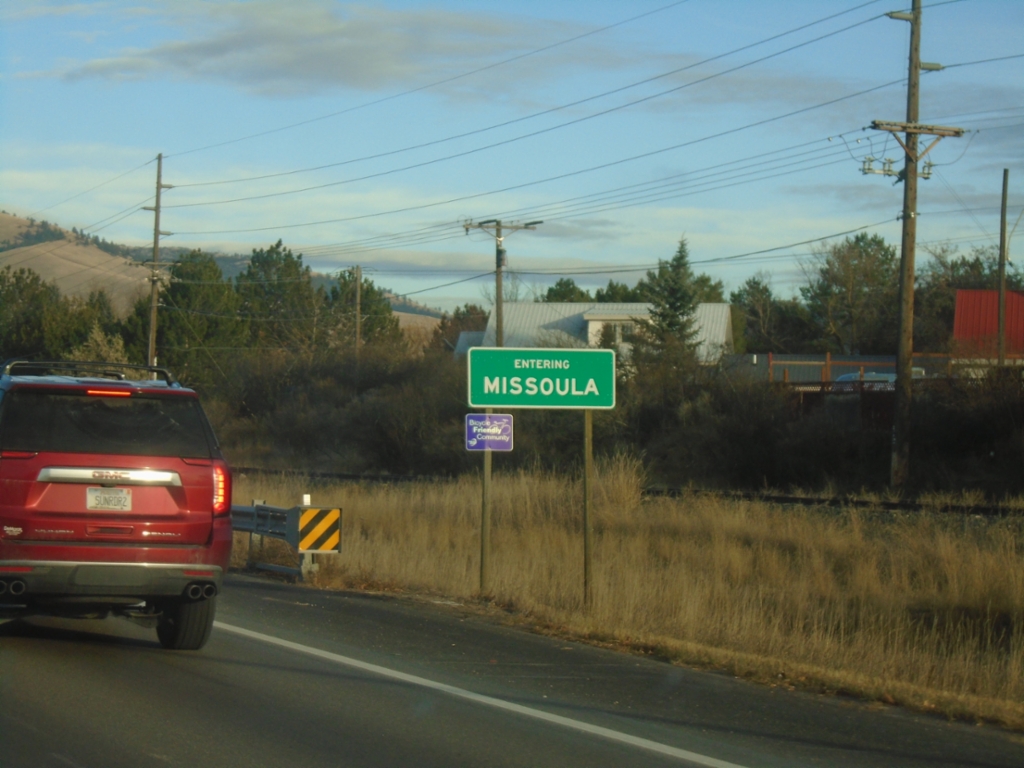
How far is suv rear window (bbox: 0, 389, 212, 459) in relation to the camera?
7867 mm

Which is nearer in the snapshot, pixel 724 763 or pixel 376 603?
pixel 724 763

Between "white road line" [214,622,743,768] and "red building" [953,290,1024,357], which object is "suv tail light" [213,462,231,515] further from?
"red building" [953,290,1024,357]

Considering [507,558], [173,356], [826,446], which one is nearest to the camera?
[507,558]

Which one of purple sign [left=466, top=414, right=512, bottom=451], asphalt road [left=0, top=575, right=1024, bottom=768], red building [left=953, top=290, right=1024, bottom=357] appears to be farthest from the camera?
red building [left=953, top=290, right=1024, bottom=357]

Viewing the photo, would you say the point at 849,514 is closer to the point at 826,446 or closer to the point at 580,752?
the point at 826,446

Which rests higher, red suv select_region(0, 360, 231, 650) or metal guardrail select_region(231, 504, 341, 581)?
red suv select_region(0, 360, 231, 650)

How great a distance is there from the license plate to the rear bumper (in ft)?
1.29

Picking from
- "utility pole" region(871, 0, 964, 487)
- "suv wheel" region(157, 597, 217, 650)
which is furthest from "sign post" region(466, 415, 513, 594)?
"utility pole" region(871, 0, 964, 487)

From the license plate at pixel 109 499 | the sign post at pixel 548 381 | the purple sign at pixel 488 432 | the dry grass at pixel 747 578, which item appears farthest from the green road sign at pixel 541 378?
the license plate at pixel 109 499

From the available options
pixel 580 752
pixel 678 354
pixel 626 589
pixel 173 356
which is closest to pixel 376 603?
pixel 626 589

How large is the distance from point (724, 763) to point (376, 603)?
6429mm

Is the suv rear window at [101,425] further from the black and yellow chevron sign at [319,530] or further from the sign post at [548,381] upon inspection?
the black and yellow chevron sign at [319,530]

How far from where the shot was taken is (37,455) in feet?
25.6

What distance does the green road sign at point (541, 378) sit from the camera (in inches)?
478
